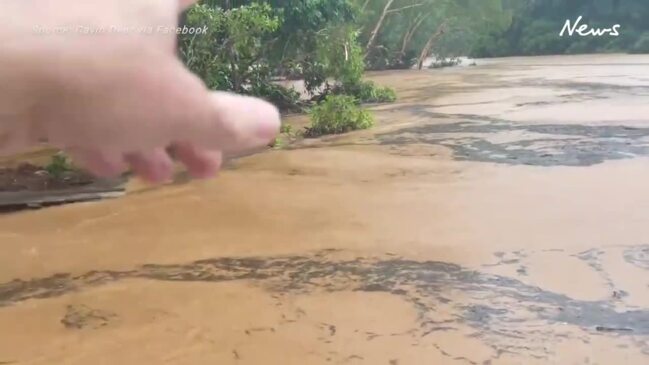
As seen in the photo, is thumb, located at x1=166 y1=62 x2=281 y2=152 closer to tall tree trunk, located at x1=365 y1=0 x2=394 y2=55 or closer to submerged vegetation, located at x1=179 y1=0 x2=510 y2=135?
submerged vegetation, located at x1=179 y1=0 x2=510 y2=135

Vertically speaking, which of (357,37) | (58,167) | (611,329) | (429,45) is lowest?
(611,329)

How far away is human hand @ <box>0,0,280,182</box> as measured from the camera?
0.31 meters

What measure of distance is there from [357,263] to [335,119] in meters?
2.43

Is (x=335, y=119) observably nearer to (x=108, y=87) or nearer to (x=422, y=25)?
(x=422, y=25)

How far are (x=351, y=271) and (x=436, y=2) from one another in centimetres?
610

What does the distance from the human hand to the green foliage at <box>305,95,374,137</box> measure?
4192 mm

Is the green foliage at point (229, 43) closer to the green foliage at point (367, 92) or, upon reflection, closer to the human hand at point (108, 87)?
the green foliage at point (367, 92)

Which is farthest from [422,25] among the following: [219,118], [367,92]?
[219,118]

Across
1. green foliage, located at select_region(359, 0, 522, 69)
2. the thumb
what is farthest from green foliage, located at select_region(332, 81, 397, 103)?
the thumb

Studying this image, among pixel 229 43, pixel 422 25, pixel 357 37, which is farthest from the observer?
pixel 422 25

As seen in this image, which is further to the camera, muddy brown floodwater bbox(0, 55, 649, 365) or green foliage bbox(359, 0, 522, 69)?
green foliage bbox(359, 0, 522, 69)

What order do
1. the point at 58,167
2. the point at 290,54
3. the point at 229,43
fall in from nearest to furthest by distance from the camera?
1. the point at 58,167
2. the point at 229,43
3. the point at 290,54

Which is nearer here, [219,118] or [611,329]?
[219,118]

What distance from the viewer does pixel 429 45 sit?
27.5 feet
